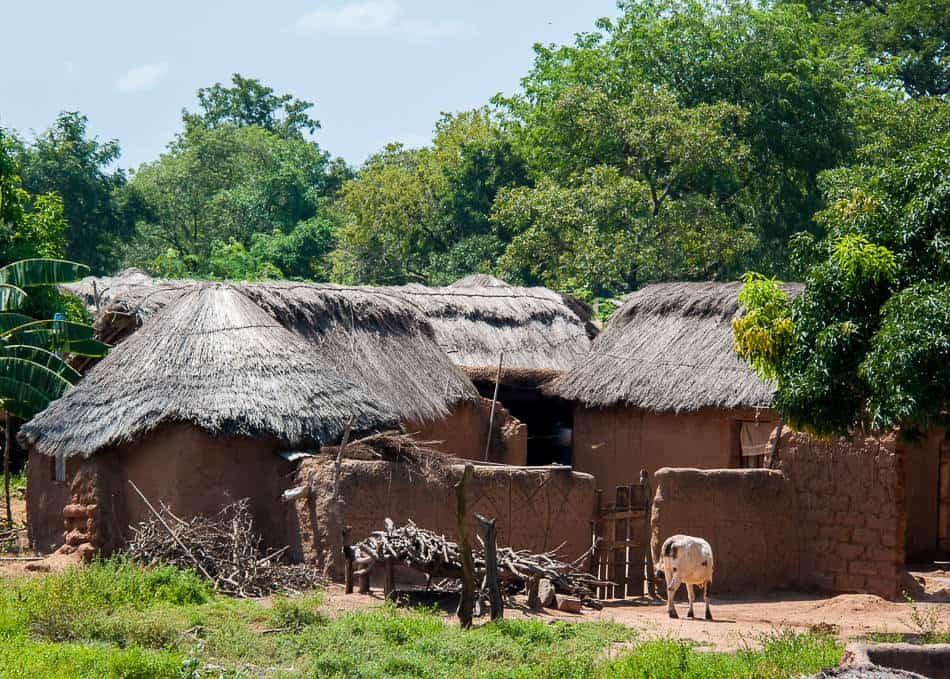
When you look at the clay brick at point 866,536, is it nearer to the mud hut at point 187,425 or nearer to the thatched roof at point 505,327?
the mud hut at point 187,425

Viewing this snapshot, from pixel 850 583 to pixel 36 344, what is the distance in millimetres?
10797

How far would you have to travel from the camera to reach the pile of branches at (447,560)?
13.4 m

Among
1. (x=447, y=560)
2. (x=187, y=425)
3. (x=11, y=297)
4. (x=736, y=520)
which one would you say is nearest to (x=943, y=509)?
(x=736, y=520)

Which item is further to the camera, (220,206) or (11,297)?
(220,206)

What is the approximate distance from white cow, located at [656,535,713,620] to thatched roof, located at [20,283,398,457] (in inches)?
→ 171

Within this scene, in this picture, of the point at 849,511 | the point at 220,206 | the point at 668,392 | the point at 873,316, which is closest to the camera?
the point at 873,316

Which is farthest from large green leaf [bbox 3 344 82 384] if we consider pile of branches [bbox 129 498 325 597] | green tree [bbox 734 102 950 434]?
green tree [bbox 734 102 950 434]

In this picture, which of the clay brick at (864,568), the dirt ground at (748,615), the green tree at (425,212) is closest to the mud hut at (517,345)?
the clay brick at (864,568)

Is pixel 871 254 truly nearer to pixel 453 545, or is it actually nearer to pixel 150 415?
pixel 453 545

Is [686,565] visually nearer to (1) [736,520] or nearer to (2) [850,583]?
(1) [736,520]

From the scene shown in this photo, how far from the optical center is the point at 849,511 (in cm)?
1514

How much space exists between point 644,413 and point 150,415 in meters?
7.24

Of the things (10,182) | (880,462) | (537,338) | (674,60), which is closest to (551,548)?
(880,462)

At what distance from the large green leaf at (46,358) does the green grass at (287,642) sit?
18.7ft
